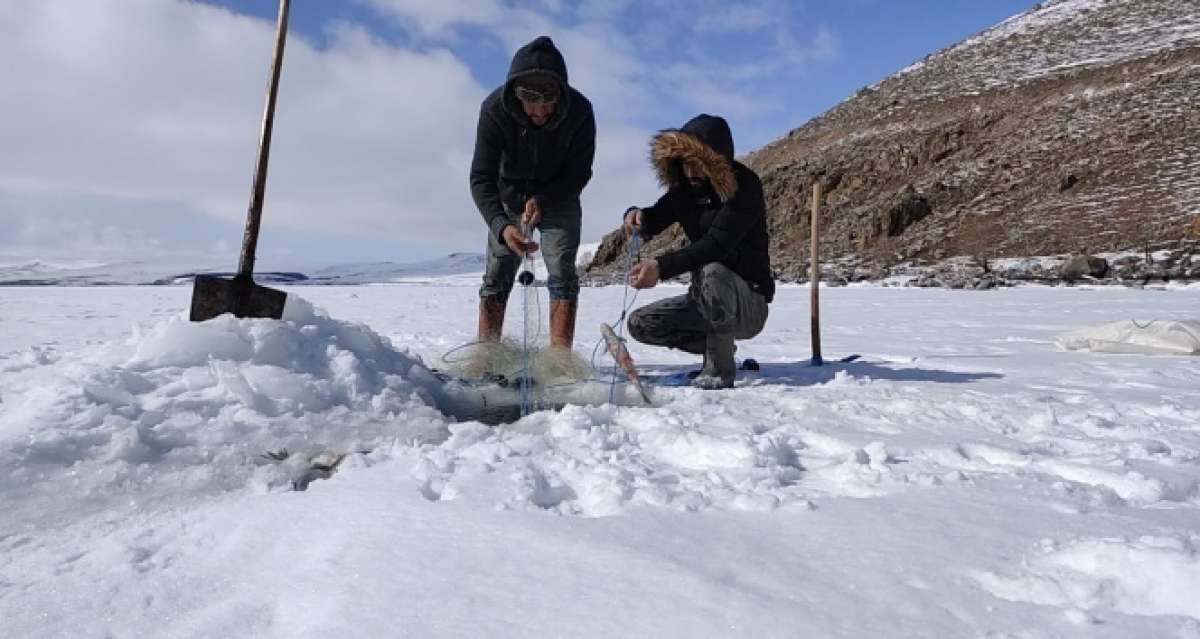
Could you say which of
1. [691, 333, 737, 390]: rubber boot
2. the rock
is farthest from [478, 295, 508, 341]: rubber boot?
the rock

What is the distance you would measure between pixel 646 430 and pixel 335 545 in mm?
1244

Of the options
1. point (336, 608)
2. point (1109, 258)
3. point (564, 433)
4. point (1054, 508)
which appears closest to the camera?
point (336, 608)

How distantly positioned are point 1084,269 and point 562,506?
58.4ft

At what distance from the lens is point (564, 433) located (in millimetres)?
2418

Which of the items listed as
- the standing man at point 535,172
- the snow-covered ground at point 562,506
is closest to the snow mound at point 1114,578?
the snow-covered ground at point 562,506

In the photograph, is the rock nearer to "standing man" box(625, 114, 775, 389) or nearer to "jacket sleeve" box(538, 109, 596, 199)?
"standing man" box(625, 114, 775, 389)

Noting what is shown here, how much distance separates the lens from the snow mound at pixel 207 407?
1987mm

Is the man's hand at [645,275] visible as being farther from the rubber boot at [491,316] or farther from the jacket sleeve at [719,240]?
the rubber boot at [491,316]

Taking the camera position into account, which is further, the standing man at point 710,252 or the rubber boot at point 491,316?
the rubber boot at point 491,316

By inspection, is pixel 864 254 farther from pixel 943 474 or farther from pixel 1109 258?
pixel 943 474

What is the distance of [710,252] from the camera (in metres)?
3.57

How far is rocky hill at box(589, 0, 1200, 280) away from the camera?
22750 mm

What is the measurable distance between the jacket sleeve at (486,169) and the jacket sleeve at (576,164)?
0.32 meters

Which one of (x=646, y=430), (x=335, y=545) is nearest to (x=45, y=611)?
(x=335, y=545)
